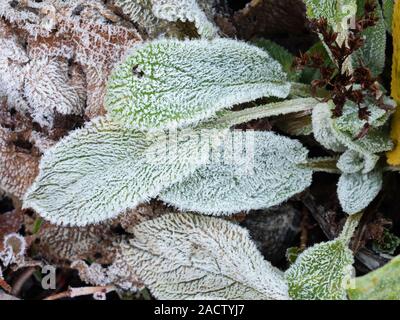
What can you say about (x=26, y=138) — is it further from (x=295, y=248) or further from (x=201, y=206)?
(x=295, y=248)

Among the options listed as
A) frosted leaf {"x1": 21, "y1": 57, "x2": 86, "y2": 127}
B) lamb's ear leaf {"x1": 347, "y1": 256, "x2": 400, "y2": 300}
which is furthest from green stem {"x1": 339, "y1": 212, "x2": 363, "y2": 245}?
frosted leaf {"x1": 21, "y1": 57, "x2": 86, "y2": 127}

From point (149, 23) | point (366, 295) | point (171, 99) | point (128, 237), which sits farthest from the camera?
point (128, 237)

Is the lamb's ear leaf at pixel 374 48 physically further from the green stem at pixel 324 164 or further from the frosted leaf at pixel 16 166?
the frosted leaf at pixel 16 166

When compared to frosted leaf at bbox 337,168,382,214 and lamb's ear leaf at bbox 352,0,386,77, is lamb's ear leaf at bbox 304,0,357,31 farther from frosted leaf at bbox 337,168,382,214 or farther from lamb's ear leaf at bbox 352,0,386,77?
frosted leaf at bbox 337,168,382,214

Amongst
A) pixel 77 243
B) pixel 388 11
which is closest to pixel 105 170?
pixel 77 243

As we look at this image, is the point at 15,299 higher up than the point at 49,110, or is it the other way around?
the point at 49,110
